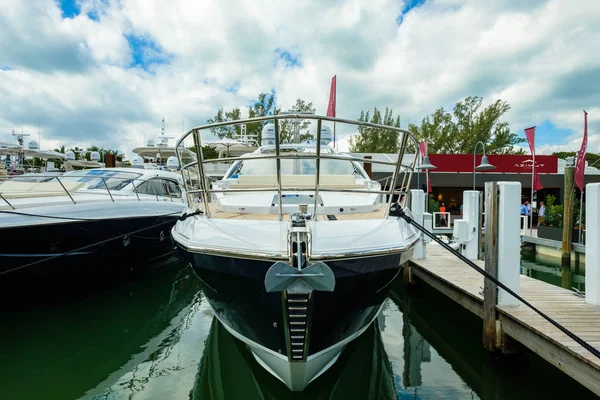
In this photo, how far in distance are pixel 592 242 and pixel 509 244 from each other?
78cm

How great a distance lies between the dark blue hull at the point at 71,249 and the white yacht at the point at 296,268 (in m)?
2.28

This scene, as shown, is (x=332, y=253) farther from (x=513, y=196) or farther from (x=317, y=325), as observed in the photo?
(x=513, y=196)

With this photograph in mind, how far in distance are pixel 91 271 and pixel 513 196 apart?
6264 mm

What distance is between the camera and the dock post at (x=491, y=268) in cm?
425

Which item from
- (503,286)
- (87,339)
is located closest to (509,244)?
(503,286)

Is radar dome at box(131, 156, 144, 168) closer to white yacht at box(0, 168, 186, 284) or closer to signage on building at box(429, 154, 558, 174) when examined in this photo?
white yacht at box(0, 168, 186, 284)

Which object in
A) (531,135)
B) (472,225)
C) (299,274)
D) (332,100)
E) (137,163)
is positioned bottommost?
(472,225)

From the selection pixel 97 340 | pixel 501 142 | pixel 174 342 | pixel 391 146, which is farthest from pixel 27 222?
pixel 501 142

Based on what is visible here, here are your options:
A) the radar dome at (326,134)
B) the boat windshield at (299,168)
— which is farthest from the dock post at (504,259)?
the radar dome at (326,134)

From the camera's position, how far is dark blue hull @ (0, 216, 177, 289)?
5.06 m

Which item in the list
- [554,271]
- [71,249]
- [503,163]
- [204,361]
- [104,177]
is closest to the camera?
[204,361]

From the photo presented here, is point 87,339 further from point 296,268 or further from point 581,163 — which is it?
point 581,163

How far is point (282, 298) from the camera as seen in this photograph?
114 inches

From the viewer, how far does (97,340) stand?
16.1 ft
